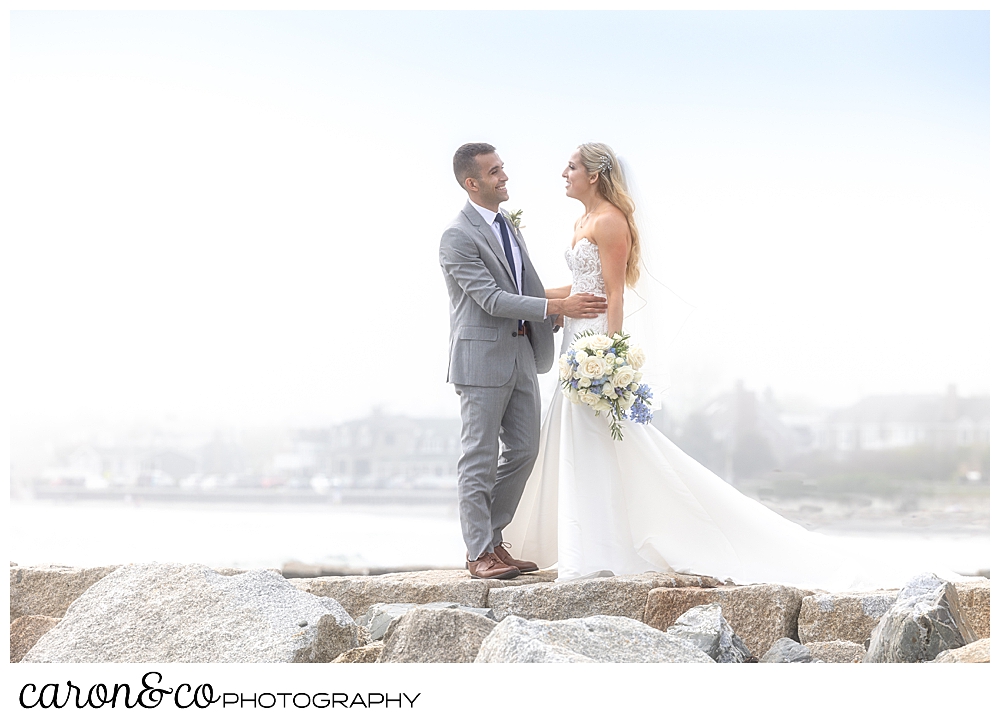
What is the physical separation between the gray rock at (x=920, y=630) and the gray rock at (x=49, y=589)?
3609 millimetres

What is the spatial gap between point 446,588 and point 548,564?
721 mm

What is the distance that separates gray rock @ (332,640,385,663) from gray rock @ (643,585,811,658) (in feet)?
3.95

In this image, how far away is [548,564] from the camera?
4879mm

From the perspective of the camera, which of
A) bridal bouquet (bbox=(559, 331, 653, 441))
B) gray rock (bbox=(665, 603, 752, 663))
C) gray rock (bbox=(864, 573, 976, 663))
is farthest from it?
bridal bouquet (bbox=(559, 331, 653, 441))

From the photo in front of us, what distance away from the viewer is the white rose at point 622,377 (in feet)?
14.5

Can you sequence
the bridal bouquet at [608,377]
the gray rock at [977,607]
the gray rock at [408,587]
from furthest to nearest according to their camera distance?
the bridal bouquet at [608,377] → the gray rock at [408,587] → the gray rock at [977,607]

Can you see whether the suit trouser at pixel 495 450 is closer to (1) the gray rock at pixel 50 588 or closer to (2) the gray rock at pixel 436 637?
(2) the gray rock at pixel 436 637

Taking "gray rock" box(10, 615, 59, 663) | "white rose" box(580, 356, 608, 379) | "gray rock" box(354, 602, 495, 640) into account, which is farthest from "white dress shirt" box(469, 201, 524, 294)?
"gray rock" box(10, 615, 59, 663)

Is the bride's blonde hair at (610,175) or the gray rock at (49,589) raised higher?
the bride's blonde hair at (610,175)

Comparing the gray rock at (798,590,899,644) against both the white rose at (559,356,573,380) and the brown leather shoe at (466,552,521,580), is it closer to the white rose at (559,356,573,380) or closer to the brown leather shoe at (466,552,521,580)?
the brown leather shoe at (466,552,521,580)

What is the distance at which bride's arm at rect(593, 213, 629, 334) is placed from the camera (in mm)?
4605

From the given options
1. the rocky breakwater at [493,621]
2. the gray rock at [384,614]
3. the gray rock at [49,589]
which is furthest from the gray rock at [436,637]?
the gray rock at [49,589]

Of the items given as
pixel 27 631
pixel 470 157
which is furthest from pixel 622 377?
pixel 27 631
